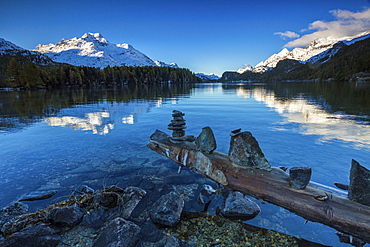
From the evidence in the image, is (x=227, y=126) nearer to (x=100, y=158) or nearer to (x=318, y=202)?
(x=100, y=158)

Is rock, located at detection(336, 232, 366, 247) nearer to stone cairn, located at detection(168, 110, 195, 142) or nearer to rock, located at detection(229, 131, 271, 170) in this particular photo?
rock, located at detection(229, 131, 271, 170)

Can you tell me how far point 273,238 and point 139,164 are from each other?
22.0 feet

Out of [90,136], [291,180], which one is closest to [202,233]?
[291,180]

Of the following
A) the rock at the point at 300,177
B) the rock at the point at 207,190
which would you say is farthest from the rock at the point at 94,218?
the rock at the point at 300,177

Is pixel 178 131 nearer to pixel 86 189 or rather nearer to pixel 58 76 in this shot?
pixel 86 189

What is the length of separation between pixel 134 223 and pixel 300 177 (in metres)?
4.82

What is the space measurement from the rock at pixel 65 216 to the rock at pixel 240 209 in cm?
455

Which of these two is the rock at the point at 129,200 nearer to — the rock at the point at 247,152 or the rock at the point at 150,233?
the rock at the point at 150,233

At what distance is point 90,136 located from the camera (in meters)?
14.1

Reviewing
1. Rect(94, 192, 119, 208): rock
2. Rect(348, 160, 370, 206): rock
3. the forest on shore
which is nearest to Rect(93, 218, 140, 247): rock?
Rect(94, 192, 119, 208): rock

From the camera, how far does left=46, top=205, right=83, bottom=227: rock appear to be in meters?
5.33

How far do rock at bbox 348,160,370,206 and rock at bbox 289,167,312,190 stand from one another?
82 centimetres

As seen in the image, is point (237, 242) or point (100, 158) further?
point (100, 158)

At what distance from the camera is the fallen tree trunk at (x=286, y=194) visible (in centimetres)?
407
